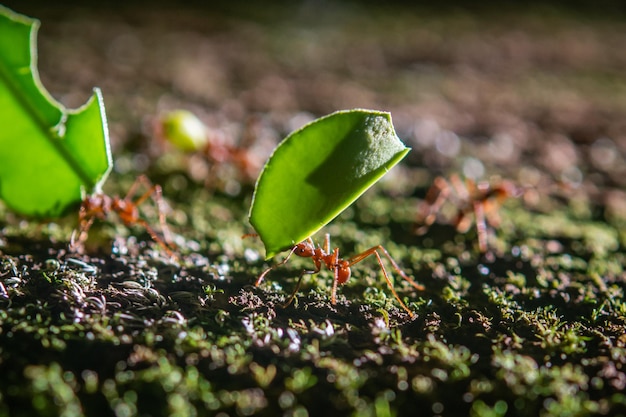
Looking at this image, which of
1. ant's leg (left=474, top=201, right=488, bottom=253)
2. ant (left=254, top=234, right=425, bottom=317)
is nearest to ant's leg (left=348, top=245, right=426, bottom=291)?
ant (left=254, top=234, right=425, bottom=317)

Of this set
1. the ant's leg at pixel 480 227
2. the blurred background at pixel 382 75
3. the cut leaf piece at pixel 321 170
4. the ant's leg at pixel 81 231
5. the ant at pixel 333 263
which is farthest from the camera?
the blurred background at pixel 382 75

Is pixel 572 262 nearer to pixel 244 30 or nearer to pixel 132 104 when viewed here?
pixel 132 104

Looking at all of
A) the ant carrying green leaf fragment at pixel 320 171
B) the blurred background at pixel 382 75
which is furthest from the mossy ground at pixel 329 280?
the ant carrying green leaf fragment at pixel 320 171

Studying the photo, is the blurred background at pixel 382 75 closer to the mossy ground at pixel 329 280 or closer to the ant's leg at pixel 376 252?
the mossy ground at pixel 329 280

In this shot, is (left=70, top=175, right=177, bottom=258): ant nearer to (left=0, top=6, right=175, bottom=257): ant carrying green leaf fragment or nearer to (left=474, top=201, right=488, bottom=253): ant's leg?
(left=0, top=6, right=175, bottom=257): ant carrying green leaf fragment

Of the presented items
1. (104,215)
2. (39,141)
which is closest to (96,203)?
(104,215)
